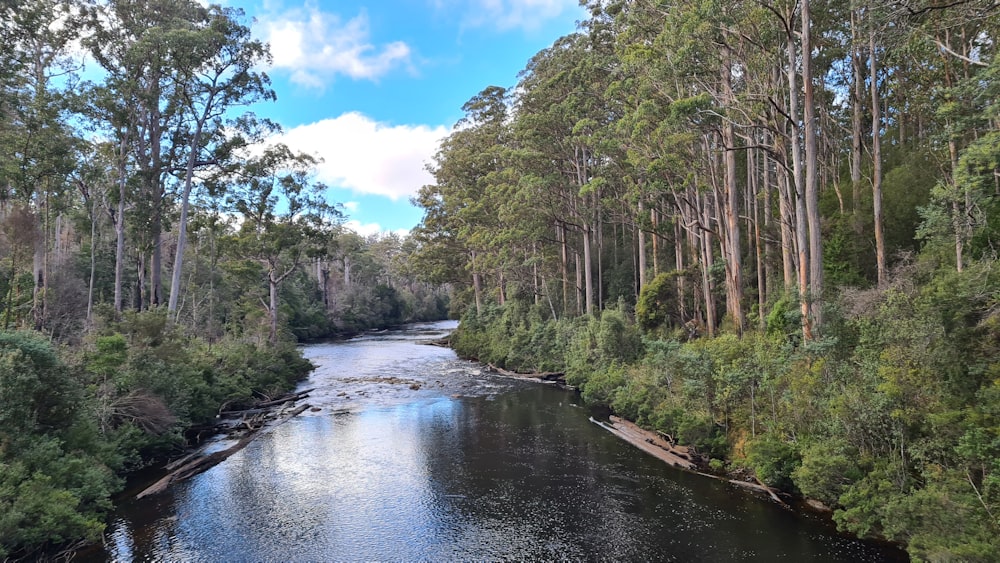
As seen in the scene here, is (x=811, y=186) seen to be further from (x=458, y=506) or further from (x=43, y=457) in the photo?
(x=43, y=457)

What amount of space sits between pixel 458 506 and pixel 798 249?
40.7 ft

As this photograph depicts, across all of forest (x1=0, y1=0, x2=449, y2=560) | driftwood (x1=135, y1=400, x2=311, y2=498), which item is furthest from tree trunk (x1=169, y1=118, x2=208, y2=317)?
driftwood (x1=135, y1=400, x2=311, y2=498)

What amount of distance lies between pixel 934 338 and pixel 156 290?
1039 inches

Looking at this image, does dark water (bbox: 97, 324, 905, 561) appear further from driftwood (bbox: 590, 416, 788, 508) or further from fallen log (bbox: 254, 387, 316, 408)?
fallen log (bbox: 254, 387, 316, 408)

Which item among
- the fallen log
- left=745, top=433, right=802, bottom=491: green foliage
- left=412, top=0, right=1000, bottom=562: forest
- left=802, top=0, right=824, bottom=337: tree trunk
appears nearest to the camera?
left=412, top=0, right=1000, bottom=562: forest

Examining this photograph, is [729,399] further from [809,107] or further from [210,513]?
[210,513]

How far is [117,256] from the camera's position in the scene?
20.9 metres

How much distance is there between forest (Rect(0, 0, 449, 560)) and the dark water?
2.10 meters

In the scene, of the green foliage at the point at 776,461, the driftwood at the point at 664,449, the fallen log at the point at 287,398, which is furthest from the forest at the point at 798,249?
the fallen log at the point at 287,398

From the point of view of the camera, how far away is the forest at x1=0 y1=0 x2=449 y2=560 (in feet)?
33.7

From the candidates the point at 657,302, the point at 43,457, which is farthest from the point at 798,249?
the point at 43,457

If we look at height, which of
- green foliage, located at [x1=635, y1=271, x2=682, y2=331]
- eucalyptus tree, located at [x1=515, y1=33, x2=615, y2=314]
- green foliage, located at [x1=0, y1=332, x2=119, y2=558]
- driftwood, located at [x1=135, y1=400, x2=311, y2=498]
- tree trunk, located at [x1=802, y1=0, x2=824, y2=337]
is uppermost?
eucalyptus tree, located at [x1=515, y1=33, x2=615, y2=314]

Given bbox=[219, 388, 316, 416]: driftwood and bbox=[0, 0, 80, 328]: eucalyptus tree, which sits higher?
bbox=[0, 0, 80, 328]: eucalyptus tree

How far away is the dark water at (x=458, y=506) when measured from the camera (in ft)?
31.6
